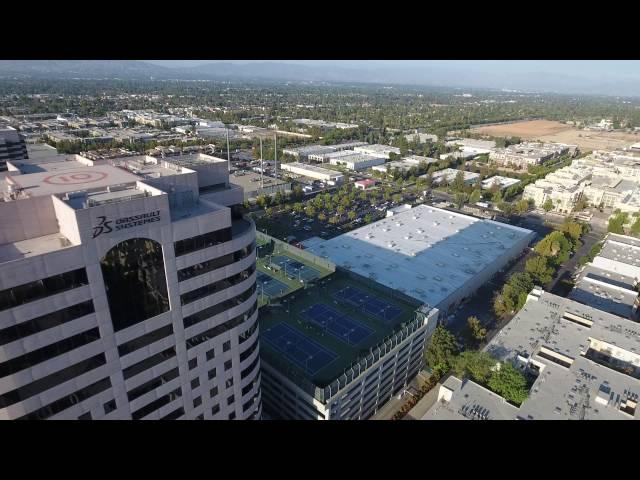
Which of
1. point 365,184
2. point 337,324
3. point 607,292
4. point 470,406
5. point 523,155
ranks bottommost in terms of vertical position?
point 365,184

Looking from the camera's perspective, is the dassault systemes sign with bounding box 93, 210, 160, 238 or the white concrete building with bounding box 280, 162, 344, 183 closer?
the dassault systemes sign with bounding box 93, 210, 160, 238

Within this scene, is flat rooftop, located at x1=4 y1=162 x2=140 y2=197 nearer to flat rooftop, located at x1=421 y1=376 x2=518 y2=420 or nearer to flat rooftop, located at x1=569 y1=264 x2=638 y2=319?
flat rooftop, located at x1=421 y1=376 x2=518 y2=420

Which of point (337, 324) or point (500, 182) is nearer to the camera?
point (337, 324)

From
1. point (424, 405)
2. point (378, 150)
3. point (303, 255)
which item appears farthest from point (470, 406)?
point (378, 150)

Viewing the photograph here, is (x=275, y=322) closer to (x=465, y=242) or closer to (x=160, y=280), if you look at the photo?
(x=160, y=280)

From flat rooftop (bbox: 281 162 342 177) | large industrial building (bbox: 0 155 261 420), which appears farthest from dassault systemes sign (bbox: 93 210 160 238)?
flat rooftop (bbox: 281 162 342 177)

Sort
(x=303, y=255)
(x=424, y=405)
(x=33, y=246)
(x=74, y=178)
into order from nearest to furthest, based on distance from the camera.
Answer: (x=33, y=246) < (x=74, y=178) < (x=424, y=405) < (x=303, y=255)

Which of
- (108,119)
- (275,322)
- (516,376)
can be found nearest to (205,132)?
(108,119)

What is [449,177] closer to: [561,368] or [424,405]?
[561,368]
